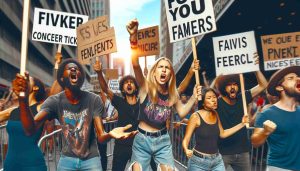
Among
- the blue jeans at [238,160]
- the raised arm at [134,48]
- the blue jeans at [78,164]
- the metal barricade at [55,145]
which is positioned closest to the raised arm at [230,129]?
the blue jeans at [238,160]

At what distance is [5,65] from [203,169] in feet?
101

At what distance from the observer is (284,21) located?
20266 millimetres

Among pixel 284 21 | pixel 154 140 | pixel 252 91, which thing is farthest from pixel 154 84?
pixel 284 21

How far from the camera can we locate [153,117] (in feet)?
15.4

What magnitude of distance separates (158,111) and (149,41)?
3012mm

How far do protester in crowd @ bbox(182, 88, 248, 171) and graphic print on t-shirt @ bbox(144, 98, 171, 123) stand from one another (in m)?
0.47

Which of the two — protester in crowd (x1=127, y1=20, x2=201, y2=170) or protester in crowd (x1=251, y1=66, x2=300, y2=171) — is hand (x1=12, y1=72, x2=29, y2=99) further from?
protester in crowd (x1=251, y1=66, x2=300, y2=171)

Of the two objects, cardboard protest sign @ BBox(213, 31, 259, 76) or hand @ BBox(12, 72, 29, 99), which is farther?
cardboard protest sign @ BBox(213, 31, 259, 76)

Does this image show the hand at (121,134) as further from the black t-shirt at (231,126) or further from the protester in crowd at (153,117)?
the black t-shirt at (231,126)

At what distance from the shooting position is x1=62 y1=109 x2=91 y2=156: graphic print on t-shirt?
12.9 ft

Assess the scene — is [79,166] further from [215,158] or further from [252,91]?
[252,91]

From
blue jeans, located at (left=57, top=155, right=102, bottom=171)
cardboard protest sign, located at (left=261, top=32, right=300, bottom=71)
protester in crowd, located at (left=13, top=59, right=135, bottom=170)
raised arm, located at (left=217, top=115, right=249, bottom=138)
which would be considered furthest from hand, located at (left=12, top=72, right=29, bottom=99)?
cardboard protest sign, located at (left=261, top=32, right=300, bottom=71)

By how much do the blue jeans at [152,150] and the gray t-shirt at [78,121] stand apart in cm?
82

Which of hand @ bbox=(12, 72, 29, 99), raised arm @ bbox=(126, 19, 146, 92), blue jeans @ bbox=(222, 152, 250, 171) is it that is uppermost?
raised arm @ bbox=(126, 19, 146, 92)
